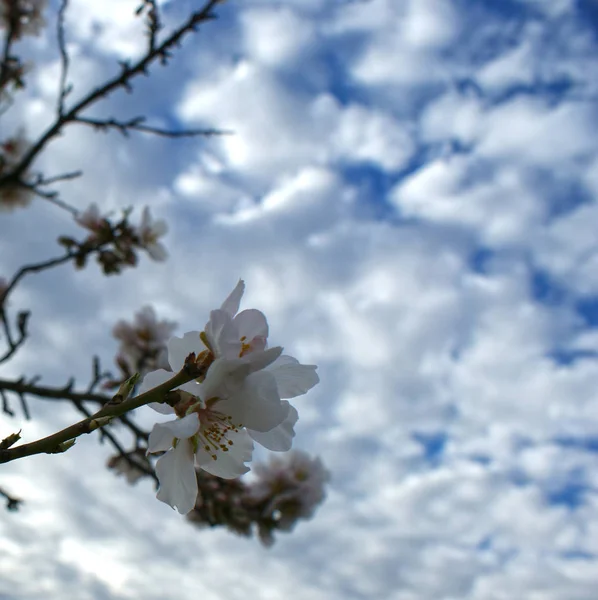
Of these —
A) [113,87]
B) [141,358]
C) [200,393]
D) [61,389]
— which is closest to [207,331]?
[200,393]

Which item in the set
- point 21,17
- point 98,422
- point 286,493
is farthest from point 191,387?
point 21,17

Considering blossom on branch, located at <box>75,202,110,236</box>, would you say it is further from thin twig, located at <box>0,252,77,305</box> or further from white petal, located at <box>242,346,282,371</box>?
white petal, located at <box>242,346,282,371</box>

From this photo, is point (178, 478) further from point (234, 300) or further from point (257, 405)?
point (234, 300)

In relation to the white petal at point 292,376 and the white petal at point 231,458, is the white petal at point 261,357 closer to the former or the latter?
the white petal at point 292,376

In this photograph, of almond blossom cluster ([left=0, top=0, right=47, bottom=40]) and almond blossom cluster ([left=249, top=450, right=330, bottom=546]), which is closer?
almond blossom cluster ([left=249, top=450, right=330, bottom=546])

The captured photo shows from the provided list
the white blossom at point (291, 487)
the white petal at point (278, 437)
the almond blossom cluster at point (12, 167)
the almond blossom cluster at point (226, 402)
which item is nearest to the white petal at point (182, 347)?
the almond blossom cluster at point (226, 402)

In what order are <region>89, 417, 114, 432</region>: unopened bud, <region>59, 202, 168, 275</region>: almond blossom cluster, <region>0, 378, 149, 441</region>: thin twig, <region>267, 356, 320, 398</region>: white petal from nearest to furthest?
1. <region>89, 417, 114, 432</region>: unopened bud
2. <region>267, 356, 320, 398</region>: white petal
3. <region>0, 378, 149, 441</region>: thin twig
4. <region>59, 202, 168, 275</region>: almond blossom cluster

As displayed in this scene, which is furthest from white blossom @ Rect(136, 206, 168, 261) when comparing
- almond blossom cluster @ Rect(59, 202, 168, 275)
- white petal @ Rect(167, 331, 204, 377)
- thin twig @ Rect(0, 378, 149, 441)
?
white petal @ Rect(167, 331, 204, 377)
